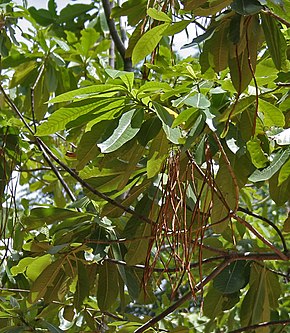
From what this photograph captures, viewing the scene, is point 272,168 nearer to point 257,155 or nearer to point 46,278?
point 257,155

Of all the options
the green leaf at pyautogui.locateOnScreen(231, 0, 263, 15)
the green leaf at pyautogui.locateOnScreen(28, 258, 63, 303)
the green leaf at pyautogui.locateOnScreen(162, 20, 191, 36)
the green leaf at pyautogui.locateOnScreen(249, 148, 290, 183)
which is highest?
the green leaf at pyautogui.locateOnScreen(231, 0, 263, 15)

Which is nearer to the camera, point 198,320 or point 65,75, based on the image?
point 65,75

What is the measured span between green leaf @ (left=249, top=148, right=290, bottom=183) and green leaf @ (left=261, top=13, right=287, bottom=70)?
0.19 metres

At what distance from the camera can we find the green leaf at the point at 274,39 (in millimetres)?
841

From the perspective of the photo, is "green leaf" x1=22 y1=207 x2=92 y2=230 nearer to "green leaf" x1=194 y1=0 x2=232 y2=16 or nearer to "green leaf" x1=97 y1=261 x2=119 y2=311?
"green leaf" x1=97 y1=261 x2=119 y2=311

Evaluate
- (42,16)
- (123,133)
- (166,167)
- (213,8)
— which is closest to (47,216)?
(166,167)

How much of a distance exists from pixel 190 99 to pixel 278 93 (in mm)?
226

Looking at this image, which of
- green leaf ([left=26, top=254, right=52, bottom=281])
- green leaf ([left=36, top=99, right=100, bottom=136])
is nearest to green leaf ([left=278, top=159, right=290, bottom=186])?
green leaf ([left=36, top=99, right=100, bottom=136])

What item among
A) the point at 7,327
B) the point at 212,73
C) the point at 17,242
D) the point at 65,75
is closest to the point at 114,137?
the point at 212,73

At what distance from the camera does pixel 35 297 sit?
3.96 ft

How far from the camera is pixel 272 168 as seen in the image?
1.02 meters

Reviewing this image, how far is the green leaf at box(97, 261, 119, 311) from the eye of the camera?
1.28 meters

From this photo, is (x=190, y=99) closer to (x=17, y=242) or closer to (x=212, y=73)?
(x=212, y=73)

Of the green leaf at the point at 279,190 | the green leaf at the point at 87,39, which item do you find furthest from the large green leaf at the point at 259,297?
the green leaf at the point at 87,39
